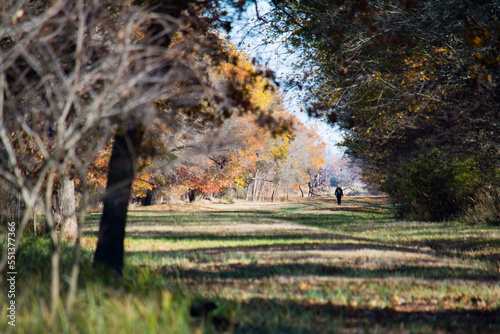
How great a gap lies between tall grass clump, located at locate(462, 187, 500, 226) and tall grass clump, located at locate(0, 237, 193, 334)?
14095mm

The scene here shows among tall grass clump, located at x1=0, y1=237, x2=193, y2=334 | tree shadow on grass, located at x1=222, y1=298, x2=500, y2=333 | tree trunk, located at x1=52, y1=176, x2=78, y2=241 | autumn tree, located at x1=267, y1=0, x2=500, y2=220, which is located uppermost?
autumn tree, located at x1=267, y1=0, x2=500, y2=220

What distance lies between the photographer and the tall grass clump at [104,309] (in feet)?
11.2

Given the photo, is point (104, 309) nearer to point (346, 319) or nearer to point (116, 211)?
point (346, 319)

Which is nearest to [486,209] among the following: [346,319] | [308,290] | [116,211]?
[308,290]

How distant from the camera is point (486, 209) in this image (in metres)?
16.6

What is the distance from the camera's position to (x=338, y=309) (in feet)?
16.8

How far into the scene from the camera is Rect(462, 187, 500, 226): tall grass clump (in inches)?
637

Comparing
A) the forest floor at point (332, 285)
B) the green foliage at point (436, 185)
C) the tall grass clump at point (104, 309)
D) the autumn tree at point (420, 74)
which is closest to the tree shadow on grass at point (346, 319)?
the forest floor at point (332, 285)

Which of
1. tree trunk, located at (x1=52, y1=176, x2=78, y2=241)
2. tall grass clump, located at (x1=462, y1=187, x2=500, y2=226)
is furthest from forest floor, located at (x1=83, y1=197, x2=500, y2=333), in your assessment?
tall grass clump, located at (x1=462, y1=187, x2=500, y2=226)

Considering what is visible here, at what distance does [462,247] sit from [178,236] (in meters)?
7.11

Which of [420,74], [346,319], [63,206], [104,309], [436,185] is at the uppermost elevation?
[420,74]

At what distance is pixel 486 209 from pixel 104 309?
1565cm

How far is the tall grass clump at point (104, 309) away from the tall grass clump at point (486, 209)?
14.1m

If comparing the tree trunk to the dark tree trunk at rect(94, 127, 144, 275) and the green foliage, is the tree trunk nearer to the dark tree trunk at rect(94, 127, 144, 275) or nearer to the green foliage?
the dark tree trunk at rect(94, 127, 144, 275)
